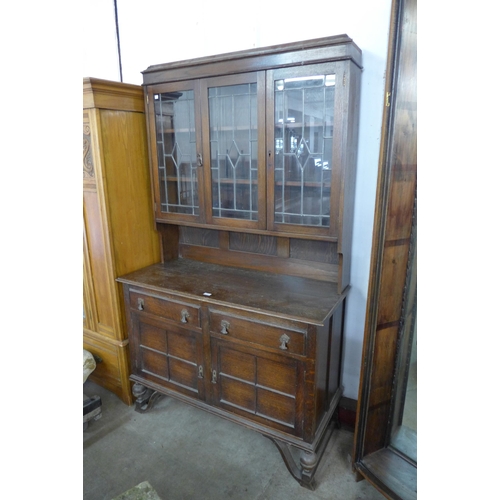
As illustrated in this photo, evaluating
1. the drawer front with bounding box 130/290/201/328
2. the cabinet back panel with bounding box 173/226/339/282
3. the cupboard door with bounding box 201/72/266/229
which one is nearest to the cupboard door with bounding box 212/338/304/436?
the drawer front with bounding box 130/290/201/328

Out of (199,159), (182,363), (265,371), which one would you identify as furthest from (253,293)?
(199,159)

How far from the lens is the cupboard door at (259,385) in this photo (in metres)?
1.64

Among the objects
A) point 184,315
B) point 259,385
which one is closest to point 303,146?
point 184,315

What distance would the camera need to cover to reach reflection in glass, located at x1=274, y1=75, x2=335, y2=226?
1.57 meters

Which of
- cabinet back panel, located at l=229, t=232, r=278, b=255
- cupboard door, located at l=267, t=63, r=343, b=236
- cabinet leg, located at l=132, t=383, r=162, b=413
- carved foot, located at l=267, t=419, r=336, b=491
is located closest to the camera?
cupboard door, located at l=267, t=63, r=343, b=236

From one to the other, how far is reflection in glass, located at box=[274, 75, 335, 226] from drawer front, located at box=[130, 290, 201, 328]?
65 centimetres

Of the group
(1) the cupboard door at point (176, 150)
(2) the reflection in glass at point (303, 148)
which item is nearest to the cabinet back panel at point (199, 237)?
(1) the cupboard door at point (176, 150)

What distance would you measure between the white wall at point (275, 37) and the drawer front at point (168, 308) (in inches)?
34.0

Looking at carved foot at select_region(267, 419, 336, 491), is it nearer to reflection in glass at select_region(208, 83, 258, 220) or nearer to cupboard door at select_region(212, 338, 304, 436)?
cupboard door at select_region(212, 338, 304, 436)

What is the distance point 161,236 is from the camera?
225cm

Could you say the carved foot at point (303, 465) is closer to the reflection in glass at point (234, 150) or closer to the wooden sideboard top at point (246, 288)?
the wooden sideboard top at point (246, 288)

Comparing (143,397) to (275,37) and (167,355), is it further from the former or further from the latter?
(275,37)
